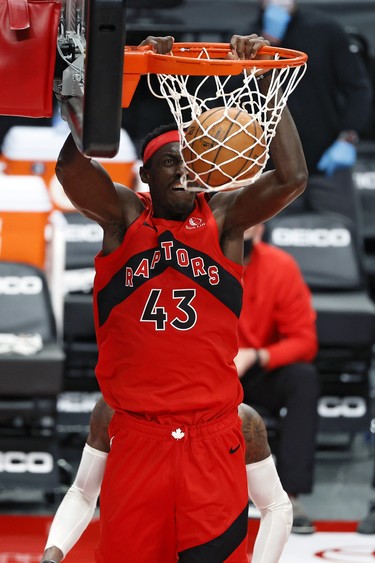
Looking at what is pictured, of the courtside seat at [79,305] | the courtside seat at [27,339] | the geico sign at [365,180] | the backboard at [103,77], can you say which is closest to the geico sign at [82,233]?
the courtside seat at [79,305]

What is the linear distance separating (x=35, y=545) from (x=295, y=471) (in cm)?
133

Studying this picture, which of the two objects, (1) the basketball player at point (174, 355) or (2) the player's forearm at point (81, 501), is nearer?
(1) the basketball player at point (174, 355)

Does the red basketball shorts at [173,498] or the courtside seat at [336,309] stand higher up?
the red basketball shorts at [173,498]

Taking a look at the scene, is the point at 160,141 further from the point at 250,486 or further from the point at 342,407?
the point at 342,407

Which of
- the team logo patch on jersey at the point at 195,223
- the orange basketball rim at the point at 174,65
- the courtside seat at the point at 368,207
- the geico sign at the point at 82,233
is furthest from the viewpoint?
the courtside seat at the point at 368,207

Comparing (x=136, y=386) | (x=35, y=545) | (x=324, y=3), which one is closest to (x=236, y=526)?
(x=136, y=386)

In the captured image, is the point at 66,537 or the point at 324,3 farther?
the point at 324,3

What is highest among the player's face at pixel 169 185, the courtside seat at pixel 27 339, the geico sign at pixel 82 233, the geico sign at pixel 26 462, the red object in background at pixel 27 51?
the red object in background at pixel 27 51

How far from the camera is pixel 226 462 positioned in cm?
439

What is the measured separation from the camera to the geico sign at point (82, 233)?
24.1 feet

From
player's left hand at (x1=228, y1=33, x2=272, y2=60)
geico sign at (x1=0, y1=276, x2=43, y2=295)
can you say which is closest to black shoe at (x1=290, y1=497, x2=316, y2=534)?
geico sign at (x1=0, y1=276, x2=43, y2=295)

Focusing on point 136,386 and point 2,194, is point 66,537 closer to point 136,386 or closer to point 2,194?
point 136,386

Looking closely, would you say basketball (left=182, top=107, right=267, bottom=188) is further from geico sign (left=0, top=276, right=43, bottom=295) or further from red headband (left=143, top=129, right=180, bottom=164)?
geico sign (left=0, top=276, right=43, bottom=295)

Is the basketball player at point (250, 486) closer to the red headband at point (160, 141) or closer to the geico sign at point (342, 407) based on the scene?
the red headband at point (160, 141)
